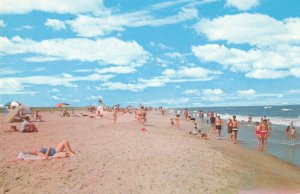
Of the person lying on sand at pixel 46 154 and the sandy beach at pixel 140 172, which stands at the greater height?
the person lying on sand at pixel 46 154

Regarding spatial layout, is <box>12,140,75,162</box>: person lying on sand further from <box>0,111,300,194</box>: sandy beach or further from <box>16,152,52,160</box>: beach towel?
<box>0,111,300,194</box>: sandy beach

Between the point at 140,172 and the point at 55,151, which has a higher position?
the point at 55,151

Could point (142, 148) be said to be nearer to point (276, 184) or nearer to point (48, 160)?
point (48, 160)

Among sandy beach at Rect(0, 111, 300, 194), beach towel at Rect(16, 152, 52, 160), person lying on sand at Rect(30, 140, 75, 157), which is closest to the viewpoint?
sandy beach at Rect(0, 111, 300, 194)

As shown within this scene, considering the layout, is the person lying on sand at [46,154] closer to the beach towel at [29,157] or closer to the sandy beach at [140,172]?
the beach towel at [29,157]

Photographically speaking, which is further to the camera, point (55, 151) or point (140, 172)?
point (55, 151)

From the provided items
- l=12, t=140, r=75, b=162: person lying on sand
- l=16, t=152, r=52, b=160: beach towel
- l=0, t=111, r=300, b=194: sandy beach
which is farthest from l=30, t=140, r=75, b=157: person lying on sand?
l=0, t=111, r=300, b=194: sandy beach

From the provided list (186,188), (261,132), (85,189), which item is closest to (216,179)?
(186,188)

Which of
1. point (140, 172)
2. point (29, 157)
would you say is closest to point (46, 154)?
point (29, 157)

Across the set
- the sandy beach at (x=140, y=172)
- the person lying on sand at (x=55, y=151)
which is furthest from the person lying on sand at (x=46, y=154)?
the sandy beach at (x=140, y=172)

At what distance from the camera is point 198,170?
13000 mm

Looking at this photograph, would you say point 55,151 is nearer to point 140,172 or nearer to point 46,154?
point 46,154

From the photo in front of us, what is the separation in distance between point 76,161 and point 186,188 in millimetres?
4357

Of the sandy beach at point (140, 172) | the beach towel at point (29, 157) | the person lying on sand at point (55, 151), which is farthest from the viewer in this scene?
the person lying on sand at point (55, 151)
